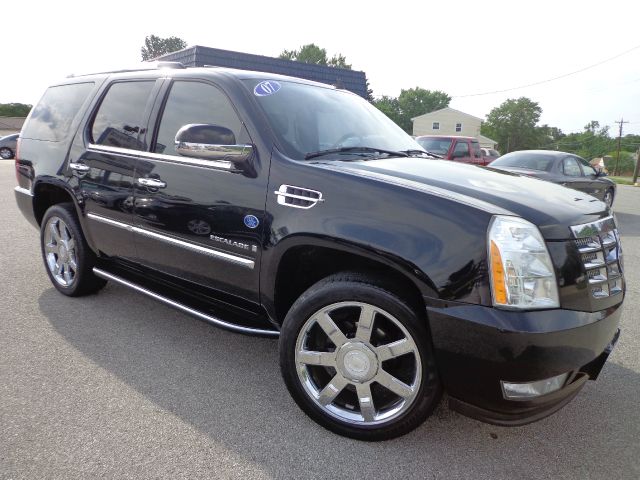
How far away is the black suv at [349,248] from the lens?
1952 millimetres

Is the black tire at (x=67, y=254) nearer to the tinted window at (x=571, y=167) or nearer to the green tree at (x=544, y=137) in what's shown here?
the tinted window at (x=571, y=167)

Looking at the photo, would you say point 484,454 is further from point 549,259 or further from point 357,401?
point 549,259

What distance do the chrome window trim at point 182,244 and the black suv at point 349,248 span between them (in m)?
0.01

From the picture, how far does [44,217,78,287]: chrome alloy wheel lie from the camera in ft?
13.1

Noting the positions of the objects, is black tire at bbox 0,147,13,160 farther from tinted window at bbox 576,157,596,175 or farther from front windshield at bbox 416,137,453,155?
tinted window at bbox 576,157,596,175

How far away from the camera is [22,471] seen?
2027 millimetres

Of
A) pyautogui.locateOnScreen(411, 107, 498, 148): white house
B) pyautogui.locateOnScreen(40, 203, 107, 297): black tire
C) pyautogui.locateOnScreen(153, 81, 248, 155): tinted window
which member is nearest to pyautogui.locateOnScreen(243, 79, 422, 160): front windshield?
pyautogui.locateOnScreen(153, 81, 248, 155): tinted window

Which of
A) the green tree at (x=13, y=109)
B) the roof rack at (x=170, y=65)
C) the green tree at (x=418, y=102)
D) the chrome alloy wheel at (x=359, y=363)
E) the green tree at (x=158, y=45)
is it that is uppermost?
the green tree at (x=158, y=45)

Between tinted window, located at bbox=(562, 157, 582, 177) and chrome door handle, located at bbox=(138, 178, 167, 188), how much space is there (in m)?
9.10

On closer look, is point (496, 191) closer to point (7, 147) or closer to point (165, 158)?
point (165, 158)

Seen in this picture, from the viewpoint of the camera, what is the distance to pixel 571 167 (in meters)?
10.1

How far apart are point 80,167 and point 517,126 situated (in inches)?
3390

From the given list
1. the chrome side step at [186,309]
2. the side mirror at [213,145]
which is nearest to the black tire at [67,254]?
the chrome side step at [186,309]

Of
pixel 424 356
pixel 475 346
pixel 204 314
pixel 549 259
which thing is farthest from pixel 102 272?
pixel 549 259
